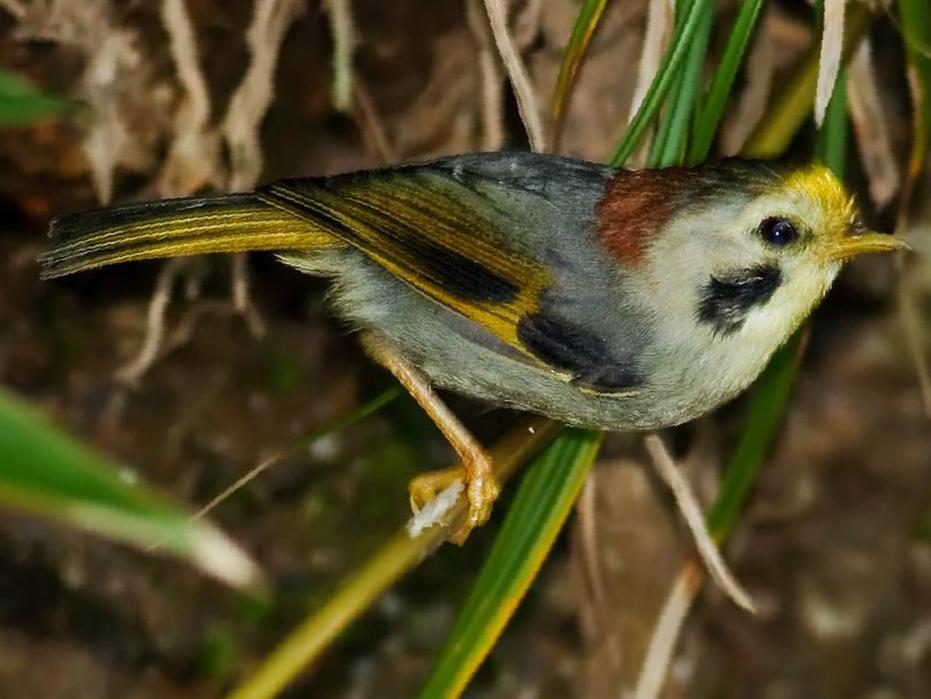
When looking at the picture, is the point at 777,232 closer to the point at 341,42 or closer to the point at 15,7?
the point at 341,42

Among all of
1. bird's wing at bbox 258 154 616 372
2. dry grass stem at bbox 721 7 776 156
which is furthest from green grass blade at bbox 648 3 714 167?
dry grass stem at bbox 721 7 776 156

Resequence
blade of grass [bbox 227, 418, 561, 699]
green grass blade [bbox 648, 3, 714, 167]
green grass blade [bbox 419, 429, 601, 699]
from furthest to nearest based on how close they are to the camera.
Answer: green grass blade [bbox 648, 3, 714, 167], green grass blade [bbox 419, 429, 601, 699], blade of grass [bbox 227, 418, 561, 699]

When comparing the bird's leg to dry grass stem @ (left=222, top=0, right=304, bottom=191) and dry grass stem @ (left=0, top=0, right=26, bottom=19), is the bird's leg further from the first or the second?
dry grass stem @ (left=0, top=0, right=26, bottom=19)

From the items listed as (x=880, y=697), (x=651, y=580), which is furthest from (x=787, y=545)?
(x=651, y=580)

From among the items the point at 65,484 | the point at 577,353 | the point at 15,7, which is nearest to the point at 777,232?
the point at 577,353

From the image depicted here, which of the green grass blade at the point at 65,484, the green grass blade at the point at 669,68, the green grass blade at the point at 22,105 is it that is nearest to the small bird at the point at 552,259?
the green grass blade at the point at 669,68

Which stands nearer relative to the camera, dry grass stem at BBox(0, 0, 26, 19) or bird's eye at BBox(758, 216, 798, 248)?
bird's eye at BBox(758, 216, 798, 248)
